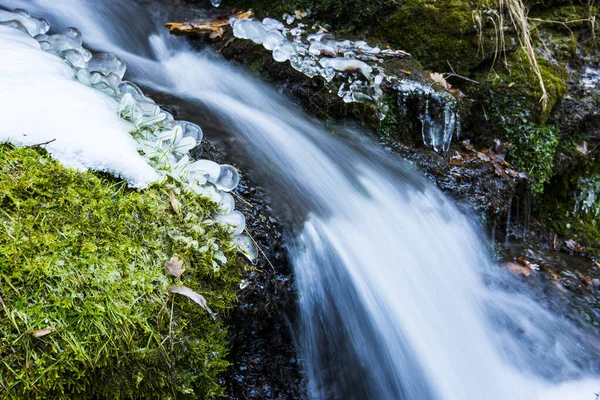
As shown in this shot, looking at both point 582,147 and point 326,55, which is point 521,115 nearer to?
point 582,147

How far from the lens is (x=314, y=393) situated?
256cm

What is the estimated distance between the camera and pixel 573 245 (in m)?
4.86

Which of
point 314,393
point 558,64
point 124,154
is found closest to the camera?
point 124,154

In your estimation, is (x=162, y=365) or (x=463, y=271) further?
(x=463, y=271)

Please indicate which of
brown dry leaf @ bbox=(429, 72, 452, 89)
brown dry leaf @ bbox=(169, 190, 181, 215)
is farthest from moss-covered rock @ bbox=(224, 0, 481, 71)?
brown dry leaf @ bbox=(169, 190, 181, 215)


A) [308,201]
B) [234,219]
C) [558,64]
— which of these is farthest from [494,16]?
[234,219]

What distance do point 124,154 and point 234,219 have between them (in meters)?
0.62

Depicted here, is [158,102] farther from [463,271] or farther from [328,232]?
[463,271]

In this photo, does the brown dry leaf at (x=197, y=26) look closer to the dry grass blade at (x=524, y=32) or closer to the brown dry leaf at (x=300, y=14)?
the brown dry leaf at (x=300, y=14)

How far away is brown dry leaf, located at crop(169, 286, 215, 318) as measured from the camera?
6.22 ft

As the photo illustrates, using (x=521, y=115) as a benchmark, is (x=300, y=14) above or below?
below

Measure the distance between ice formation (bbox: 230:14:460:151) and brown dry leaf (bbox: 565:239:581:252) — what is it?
1865 mm

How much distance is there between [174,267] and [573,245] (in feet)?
15.0

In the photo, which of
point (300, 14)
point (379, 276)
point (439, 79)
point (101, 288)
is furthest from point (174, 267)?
point (300, 14)
